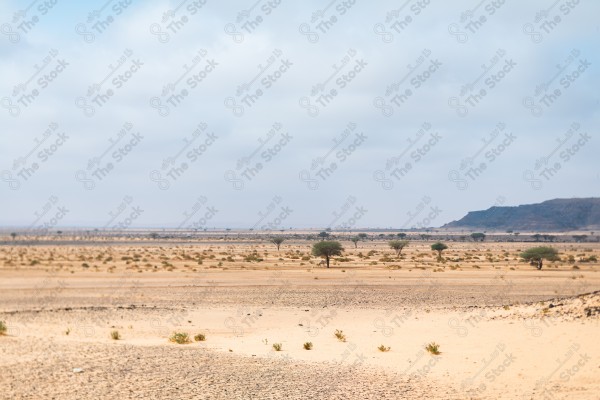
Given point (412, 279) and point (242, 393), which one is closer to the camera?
point (242, 393)

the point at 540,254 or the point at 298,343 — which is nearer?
the point at 298,343

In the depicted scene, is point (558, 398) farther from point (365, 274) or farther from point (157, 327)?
point (365, 274)

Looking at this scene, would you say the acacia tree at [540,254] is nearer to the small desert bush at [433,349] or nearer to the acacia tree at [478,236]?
the small desert bush at [433,349]

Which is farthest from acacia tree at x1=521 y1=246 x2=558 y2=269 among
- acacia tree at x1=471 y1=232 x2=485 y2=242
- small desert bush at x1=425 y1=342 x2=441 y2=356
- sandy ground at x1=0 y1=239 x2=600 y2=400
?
acacia tree at x1=471 y1=232 x2=485 y2=242

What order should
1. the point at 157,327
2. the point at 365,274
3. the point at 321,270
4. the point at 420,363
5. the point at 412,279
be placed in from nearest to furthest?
1. the point at 420,363
2. the point at 157,327
3. the point at 412,279
4. the point at 365,274
5. the point at 321,270

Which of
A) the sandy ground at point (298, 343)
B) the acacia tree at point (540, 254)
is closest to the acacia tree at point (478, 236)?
the acacia tree at point (540, 254)

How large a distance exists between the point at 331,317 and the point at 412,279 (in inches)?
813

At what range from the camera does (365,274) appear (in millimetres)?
48656

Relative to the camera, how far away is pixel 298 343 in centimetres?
1844

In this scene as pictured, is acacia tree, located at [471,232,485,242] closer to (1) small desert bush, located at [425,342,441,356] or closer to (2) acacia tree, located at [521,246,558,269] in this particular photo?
(2) acacia tree, located at [521,246,558,269]

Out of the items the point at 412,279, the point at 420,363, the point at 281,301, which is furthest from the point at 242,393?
the point at 412,279

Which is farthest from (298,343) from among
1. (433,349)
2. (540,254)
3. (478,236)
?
(478,236)

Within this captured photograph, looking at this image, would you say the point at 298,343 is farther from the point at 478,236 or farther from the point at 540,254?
the point at 478,236

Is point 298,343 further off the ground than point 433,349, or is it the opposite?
point 298,343
